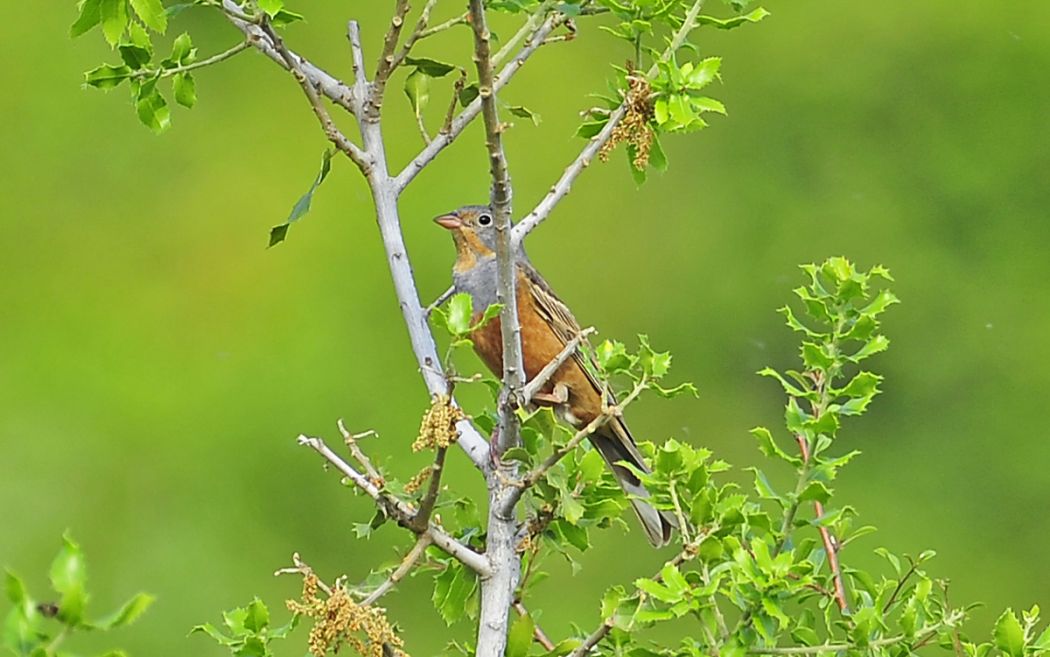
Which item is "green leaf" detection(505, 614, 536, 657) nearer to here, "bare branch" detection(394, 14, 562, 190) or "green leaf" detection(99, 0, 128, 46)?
"bare branch" detection(394, 14, 562, 190)

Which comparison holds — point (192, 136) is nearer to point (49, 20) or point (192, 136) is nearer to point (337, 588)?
point (49, 20)

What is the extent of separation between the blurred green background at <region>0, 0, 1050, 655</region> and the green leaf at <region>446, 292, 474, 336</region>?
6078 mm

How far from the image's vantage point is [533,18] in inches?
110

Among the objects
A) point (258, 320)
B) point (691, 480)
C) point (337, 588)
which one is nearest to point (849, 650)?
point (691, 480)

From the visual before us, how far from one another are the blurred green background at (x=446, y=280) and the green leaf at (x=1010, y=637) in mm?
6047

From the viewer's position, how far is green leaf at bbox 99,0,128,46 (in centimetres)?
239

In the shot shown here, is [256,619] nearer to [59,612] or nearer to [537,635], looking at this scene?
[537,635]

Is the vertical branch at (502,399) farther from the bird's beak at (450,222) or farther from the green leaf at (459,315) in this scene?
the bird's beak at (450,222)

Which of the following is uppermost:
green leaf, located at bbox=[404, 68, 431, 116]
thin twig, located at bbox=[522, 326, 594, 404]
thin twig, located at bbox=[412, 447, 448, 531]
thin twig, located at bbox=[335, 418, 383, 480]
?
green leaf, located at bbox=[404, 68, 431, 116]

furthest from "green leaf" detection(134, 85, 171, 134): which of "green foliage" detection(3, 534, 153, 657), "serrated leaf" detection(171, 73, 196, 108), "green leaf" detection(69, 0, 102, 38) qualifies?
"green foliage" detection(3, 534, 153, 657)

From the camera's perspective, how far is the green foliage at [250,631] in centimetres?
242

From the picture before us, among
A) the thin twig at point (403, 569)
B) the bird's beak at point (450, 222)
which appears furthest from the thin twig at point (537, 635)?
the bird's beak at point (450, 222)

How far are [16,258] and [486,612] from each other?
8324mm

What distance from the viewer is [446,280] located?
866 centimetres
